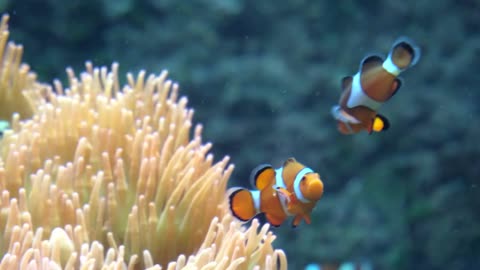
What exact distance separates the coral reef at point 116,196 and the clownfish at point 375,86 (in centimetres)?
63

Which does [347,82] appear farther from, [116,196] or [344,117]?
[116,196]

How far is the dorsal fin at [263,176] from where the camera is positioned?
6.95ft

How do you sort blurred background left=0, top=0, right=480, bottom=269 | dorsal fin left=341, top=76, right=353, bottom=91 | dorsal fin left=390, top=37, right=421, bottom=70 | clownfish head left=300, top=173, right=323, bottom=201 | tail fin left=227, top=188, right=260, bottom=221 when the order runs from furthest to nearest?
1. blurred background left=0, top=0, right=480, bottom=269
2. dorsal fin left=341, top=76, right=353, bottom=91
3. dorsal fin left=390, top=37, right=421, bottom=70
4. tail fin left=227, top=188, right=260, bottom=221
5. clownfish head left=300, top=173, right=323, bottom=201

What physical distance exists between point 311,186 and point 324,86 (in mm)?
4212

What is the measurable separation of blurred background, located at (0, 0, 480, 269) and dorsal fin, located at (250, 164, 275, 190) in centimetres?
363

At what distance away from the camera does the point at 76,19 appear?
5.83 m

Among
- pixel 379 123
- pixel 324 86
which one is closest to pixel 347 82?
pixel 379 123

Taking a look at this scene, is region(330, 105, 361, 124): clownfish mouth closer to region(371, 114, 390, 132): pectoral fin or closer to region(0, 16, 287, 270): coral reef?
region(371, 114, 390, 132): pectoral fin

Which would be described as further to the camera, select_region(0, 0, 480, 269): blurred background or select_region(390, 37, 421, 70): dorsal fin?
select_region(0, 0, 480, 269): blurred background

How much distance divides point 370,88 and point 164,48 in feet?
13.2

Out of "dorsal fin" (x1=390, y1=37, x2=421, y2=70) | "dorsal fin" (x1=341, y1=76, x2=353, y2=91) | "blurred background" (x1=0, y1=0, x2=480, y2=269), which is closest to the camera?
"dorsal fin" (x1=390, y1=37, x2=421, y2=70)

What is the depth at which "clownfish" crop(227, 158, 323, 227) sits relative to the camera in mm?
2037

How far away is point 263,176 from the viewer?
2.14 m

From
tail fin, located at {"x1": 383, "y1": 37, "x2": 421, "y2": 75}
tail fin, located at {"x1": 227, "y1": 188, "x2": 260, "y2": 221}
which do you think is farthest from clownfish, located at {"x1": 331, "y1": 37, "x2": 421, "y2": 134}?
tail fin, located at {"x1": 227, "y1": 188, "x2": 260, "y2": 221}
